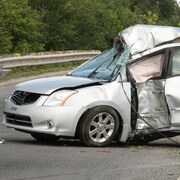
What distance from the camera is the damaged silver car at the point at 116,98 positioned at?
8.12 meters

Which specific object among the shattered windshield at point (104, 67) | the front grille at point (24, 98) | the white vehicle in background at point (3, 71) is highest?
the shattered windshield at point (104, 67)

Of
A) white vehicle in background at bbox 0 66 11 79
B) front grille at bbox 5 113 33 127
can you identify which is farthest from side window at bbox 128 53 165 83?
white vehicle in background at bbox 0 66 11 79

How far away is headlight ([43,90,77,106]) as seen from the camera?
809cm

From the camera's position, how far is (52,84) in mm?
8344

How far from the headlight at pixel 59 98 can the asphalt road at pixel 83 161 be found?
1.98ft

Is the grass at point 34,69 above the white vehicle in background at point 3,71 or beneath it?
beneath

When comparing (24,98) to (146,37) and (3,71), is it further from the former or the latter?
(3,71)

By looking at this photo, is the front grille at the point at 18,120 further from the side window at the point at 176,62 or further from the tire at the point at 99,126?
the side window at the point at 176,62

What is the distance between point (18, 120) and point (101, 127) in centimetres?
117

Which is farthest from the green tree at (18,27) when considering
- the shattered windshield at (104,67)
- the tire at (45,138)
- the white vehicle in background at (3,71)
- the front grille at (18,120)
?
the front grille at (18,120)

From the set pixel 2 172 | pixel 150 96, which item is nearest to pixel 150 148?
pixel 150 96

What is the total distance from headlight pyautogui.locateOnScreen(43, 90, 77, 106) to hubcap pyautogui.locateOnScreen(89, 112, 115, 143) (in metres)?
0.48

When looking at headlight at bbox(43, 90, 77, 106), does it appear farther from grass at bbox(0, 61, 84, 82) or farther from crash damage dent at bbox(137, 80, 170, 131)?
grass at bbox(0, 61, 84, 82)

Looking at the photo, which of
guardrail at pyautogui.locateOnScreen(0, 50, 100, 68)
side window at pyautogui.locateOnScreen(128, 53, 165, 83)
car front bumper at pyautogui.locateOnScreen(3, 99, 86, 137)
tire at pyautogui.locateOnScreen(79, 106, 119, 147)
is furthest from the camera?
guardrail at pyautogui.locateOnScreen(0, 50, 100, 68)
